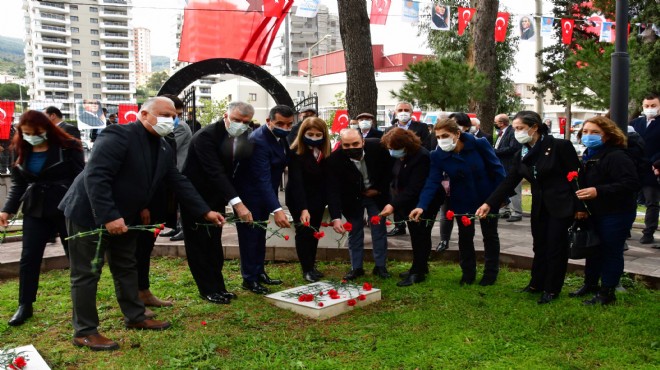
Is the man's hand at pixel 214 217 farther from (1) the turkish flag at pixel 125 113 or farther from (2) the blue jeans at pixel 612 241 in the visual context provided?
(1) the turkish flag at pixel 125 113

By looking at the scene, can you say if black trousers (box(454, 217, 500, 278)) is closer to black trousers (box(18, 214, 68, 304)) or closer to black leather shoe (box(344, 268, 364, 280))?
black leather shoe (box(344, 268, 364, 280))

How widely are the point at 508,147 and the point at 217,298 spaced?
18.8ft

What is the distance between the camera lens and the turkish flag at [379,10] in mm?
14828

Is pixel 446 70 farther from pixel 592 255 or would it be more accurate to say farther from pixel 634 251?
pixel 592 255

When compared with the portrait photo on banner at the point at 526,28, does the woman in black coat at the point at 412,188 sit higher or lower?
lower

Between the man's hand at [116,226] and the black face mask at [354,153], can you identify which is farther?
the black face mask at [354,153]

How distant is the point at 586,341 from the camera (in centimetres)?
425

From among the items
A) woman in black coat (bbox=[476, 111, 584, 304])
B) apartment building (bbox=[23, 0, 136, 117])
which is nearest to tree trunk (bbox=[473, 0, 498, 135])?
woman in black coat (bbox=[476, 111, 584, 304])

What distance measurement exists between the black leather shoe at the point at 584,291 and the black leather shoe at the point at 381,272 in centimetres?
187

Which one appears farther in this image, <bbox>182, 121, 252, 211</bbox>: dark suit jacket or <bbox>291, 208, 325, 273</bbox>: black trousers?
<bbox>291, 208, 325, 273</bbox>: black trousers

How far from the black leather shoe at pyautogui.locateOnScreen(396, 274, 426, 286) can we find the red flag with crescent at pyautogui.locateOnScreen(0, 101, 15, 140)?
36.0 feet

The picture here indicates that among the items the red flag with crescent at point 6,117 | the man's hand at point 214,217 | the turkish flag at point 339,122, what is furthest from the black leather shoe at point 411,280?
the red flag with crescent at point 6,117

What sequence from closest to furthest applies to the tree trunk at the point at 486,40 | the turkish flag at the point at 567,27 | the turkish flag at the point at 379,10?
the tree trunk at the point at 486,40 < the turkish flag at the point at 379,10 < the turkish flag at the point at 567,27

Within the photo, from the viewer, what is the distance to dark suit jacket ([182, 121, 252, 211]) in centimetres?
534
